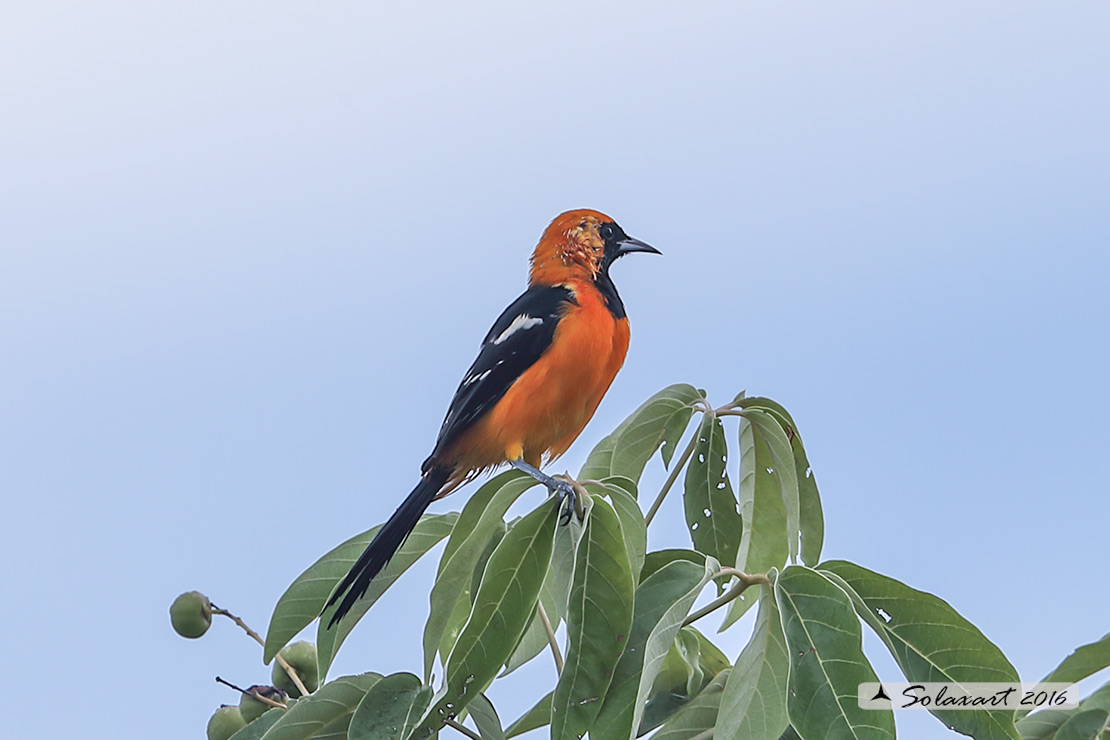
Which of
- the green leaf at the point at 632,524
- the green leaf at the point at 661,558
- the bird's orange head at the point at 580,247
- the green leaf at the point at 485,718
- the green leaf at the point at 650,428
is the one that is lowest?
the green leaf at the point at 485,718

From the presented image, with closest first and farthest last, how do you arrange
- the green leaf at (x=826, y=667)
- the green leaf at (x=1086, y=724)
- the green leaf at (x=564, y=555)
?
the green leaf at (x=826, y=667), the green leaf at (x=1086, y=724), the green leaf at (x=564, y=555)

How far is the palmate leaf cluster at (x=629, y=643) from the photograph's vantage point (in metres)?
1.89

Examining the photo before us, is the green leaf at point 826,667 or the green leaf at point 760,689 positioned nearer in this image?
the green leaf at point 826,667

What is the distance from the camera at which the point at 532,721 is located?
94.9 inches

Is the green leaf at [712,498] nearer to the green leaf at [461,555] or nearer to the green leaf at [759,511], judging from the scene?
the green leaf at [759,511]

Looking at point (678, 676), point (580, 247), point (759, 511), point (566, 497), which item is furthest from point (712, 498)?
point (580, 247)

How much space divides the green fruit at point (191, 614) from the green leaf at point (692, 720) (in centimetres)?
121

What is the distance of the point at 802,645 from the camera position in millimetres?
1877

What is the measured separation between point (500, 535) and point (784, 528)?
30.0 inches

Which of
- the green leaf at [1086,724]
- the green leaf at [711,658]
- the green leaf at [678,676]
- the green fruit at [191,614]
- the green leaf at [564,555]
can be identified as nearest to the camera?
the green leaf at [1086,724]

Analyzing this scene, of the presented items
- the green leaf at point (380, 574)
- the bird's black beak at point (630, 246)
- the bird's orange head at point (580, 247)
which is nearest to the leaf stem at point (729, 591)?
the green leaf at point (380, 574)

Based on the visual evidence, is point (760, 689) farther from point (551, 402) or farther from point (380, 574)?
point (551, 402)

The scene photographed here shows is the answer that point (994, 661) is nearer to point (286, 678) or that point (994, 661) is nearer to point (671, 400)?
point (671, 400)

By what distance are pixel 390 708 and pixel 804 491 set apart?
1191 mm
